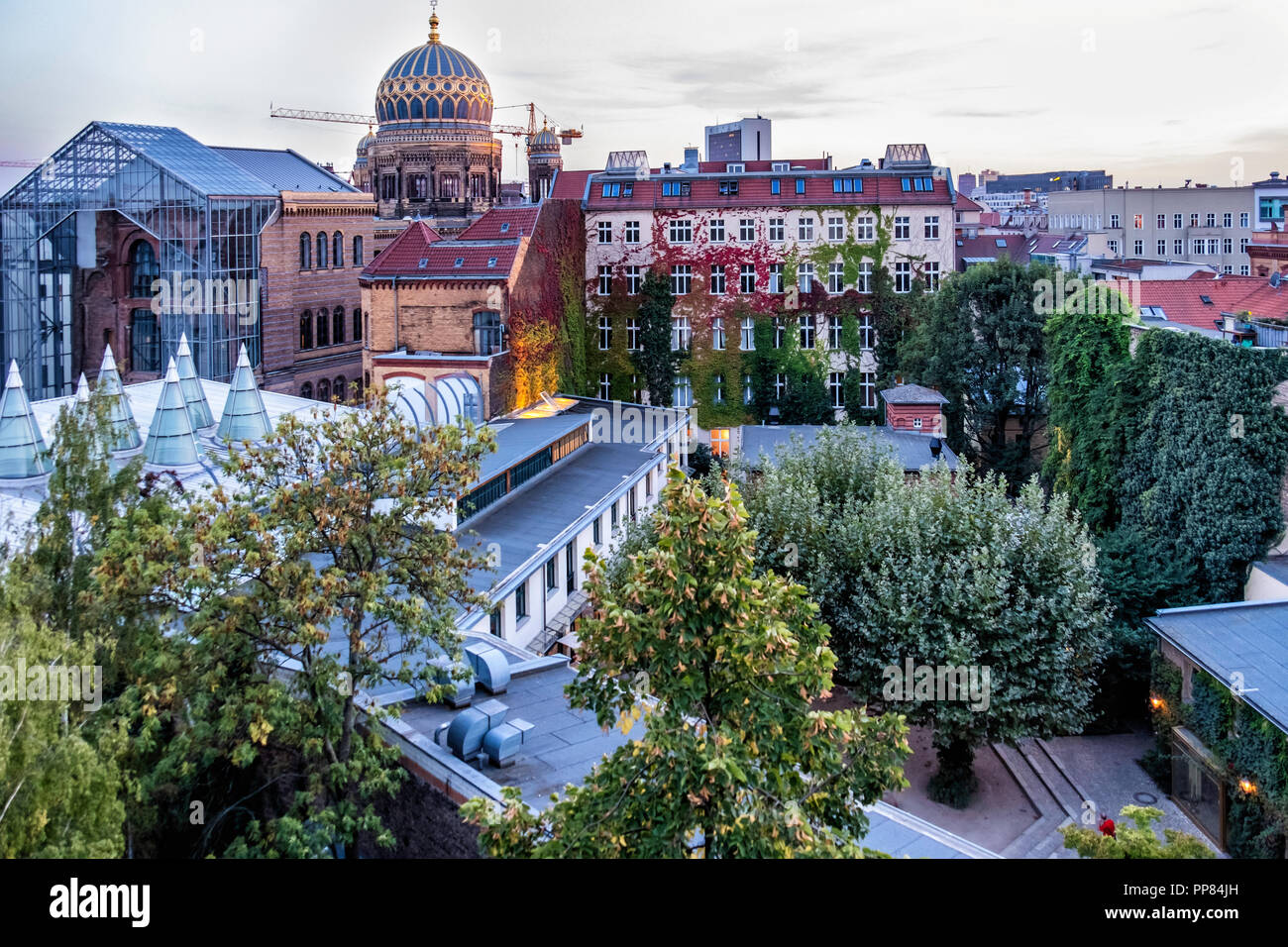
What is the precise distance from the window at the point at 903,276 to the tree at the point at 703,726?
4181 centimetres

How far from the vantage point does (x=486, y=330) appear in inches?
1594

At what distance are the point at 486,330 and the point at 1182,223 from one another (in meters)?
48.6

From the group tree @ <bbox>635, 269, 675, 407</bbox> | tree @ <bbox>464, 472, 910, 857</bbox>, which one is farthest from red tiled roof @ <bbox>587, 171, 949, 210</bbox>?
tree @ <bbox>464, 472, 910, 857</bbox>

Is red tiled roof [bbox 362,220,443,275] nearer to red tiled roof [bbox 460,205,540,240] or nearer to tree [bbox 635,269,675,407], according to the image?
red tiled roof [bbox 460,205,540,240]

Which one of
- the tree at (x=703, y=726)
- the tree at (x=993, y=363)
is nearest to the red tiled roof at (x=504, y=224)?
the tree at (x=993, y=363)

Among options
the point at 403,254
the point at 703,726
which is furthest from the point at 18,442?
the point at 403,254

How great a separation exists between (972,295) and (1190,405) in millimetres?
15554

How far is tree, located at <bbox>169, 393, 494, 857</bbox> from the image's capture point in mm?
12172

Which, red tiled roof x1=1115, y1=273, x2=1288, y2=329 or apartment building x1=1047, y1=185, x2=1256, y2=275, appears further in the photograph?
apartment building x1=1047, y1=185, x2=1256, y2=275

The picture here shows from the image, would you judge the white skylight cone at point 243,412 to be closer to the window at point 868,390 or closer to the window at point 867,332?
the window at point 868,390

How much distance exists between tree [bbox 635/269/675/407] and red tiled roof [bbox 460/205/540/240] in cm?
774

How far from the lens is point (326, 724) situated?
12.8m
